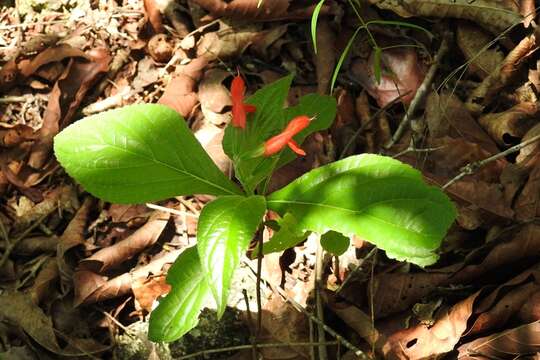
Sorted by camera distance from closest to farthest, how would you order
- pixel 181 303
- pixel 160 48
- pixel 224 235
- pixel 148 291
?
pixel 224 235 < pixel 181 303 < pixel 148 291 < pixel 160 48

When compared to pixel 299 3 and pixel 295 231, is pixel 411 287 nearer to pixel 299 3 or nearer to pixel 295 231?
pixel 295 231

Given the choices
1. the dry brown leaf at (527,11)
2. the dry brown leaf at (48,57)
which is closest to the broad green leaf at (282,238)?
the dry brown leaf at (527,11)

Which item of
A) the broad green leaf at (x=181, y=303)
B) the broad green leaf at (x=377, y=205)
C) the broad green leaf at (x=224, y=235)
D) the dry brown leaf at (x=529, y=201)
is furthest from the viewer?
the dry brown leaf at (x=529, y=201)

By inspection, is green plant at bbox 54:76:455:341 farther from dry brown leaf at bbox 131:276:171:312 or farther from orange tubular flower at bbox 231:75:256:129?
dry brown leaf at bbox 131:276:171:312

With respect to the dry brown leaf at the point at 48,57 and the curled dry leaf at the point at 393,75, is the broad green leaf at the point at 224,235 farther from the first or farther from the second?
the dry brown leaf at the point at 48,57

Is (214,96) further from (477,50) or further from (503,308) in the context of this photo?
(503,308)

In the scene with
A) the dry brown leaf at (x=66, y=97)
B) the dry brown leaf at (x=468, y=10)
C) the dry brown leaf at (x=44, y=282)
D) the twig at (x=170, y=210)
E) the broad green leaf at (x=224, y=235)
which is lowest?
the dry brown leaf at (x=44, y=282)

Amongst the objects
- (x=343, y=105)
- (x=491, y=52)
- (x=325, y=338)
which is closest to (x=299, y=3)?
(x=343, y=105)

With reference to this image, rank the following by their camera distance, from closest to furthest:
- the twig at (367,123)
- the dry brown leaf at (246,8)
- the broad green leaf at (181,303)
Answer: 1. the broad green leaf at (181,303)
2. the twig at (367,123)
3. the dry brown leaf at (246,8)

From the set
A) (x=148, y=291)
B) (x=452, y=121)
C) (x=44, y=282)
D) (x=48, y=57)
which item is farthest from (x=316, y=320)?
(x=48, y=57)
